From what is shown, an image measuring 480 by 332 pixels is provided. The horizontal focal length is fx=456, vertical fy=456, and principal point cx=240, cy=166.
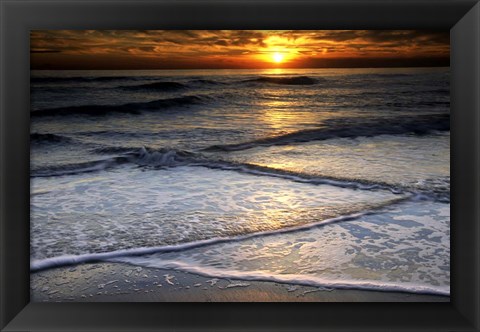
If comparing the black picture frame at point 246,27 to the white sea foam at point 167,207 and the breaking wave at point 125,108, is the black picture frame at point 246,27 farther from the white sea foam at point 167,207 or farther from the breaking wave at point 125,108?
the breaking wave at point 125,108

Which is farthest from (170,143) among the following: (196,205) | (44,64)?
(44,64)

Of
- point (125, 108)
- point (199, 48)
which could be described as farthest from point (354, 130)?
point (125, 108)

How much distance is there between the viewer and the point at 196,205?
1985mm

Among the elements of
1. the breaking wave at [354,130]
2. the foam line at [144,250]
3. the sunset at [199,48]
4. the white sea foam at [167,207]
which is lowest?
the foam line at [144,250]

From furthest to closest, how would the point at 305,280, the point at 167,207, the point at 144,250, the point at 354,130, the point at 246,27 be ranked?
the point at 354,130 → the point at 167,207 → the point at 144,250 → the point at 305,280 → the point at 246,27

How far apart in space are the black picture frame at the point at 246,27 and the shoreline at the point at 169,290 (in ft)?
0.92

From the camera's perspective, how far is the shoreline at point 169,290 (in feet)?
5.04

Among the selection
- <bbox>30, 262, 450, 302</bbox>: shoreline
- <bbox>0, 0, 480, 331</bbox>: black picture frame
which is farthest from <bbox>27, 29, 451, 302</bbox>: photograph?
<bbox>0, 0, 480, 331</bbox>: black picture frame

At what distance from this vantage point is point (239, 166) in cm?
215

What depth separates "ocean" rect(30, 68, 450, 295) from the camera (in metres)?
1.71

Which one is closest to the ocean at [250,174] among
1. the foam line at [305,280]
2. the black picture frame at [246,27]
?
the foam line at [305,280]

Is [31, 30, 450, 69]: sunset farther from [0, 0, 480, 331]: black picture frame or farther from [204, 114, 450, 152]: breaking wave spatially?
[0, 0, 480, 331]: black picture frame

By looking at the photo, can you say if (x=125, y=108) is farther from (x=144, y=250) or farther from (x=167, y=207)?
(x=144, y=250)

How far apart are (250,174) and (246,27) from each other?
3.35 feet
